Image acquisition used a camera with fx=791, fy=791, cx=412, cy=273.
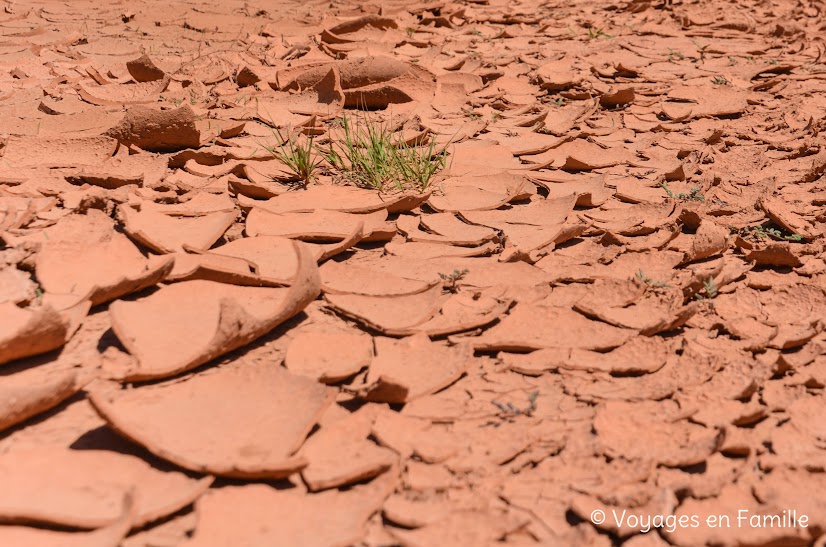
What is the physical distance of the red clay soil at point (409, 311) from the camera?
92 centimetres

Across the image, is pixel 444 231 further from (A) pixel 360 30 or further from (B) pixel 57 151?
(A) pixel 360 30

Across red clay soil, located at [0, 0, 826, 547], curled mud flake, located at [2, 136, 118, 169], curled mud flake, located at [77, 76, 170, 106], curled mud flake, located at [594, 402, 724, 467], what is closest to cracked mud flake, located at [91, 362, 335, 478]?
red clay soil, located at [0, 0, 826, 547]

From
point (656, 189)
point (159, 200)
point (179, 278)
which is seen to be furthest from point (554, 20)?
point (179, 278)

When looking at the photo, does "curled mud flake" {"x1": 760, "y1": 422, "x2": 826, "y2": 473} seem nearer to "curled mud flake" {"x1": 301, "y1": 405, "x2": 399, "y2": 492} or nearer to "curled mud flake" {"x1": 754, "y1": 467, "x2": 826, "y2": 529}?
"curled mud flake" {"x1": 754, "y1": 467, "x2": 826, "y2": 529}

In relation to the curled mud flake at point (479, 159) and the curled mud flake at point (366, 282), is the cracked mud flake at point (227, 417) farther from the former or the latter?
the curled mud flake at point (479, 159)

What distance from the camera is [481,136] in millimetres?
2158

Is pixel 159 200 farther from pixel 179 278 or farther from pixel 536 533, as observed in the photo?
pixel 536 533

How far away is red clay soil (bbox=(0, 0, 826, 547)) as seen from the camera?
0.92 m

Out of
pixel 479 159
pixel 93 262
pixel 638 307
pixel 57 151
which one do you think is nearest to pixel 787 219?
pixel 638 307

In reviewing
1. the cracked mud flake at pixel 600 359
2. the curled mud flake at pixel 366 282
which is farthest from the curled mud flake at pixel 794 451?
the curled mud flake at pixel 366 282

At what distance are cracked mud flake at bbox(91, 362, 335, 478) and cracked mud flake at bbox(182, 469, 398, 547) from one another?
0.09 feet

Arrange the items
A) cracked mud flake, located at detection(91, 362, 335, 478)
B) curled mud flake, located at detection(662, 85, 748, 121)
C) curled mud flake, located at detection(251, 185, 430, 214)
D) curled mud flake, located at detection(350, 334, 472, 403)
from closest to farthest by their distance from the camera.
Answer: cracked mud flake, located at detection(91, 362, 335, 478), curled mud flake, located at detection(350, 334, 472, 403), curled mud flake, located at detection(251, 185, 430, 214), curled mud flake, located at detection(662, 85, 748, 121)

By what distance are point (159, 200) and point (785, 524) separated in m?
1.32

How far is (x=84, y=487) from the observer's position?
909mm
